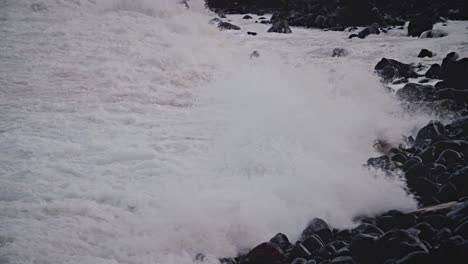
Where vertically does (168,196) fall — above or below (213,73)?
below

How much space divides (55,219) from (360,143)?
3.70 metres

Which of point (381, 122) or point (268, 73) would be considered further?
point (268, 73)

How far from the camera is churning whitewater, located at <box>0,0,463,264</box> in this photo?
136 inches

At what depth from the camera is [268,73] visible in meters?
8.05

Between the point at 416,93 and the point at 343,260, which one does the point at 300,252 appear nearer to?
the point at 343,260

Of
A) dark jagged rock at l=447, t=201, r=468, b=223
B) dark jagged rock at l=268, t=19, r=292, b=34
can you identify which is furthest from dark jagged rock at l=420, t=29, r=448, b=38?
dark jagged rock at l=447, t=201, r=468, b=223

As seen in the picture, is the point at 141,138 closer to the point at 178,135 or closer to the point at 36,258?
the point at 178,135

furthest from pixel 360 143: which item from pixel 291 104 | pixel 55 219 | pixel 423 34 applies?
pixel 423 34

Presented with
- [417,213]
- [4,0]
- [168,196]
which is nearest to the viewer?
[417,213]

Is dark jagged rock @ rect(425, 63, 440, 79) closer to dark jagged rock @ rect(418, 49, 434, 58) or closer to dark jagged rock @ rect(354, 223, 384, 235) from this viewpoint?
dark jagged rock @ rect(418, 49, 434, 58)

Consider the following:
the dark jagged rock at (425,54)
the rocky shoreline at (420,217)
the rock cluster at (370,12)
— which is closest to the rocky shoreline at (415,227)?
the rocky shoreline at (420,217)

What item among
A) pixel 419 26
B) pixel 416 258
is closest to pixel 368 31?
pixel 419 26

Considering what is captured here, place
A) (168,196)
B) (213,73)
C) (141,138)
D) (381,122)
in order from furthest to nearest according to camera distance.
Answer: (213,73) → (381,122) → (141,138) → (168,196)

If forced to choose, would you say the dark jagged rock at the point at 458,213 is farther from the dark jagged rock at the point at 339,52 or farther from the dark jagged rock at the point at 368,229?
the dark jagged rock at the point at 339,52
